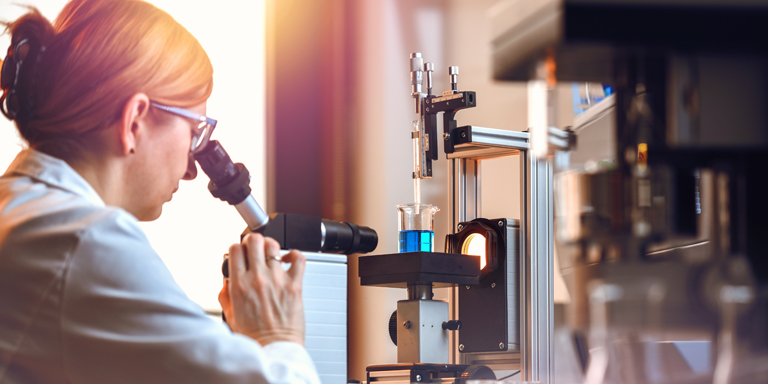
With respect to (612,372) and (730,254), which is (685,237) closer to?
(730,254)

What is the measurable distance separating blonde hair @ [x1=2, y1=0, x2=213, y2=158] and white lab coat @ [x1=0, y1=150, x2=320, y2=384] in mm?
166

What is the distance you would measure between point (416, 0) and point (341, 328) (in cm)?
194

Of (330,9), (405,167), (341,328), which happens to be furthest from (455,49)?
(341,328)

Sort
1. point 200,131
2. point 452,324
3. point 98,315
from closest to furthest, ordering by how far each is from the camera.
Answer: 1. point 98,315
2. point 200,131
3. point 452,324

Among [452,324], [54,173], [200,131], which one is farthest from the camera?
[452,324]

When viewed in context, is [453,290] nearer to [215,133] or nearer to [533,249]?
[533,249]

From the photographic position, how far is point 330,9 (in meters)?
3.15

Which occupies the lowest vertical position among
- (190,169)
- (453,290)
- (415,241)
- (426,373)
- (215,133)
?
(426,373)

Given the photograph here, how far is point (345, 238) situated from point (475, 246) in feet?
1.29

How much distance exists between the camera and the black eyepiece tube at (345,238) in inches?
46.6

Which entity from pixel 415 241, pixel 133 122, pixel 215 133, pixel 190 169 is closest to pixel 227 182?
pixel 190 169

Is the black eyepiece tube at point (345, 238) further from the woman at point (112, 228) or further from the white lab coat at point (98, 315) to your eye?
the white lab coat at point (98, 315)

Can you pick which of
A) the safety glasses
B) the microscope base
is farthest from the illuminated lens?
the safety glasses

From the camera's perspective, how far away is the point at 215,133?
2859 mm
